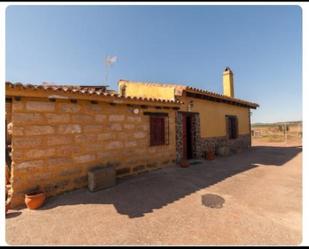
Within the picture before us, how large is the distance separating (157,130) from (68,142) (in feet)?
12.0

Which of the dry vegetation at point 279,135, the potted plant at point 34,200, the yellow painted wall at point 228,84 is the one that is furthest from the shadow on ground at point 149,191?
the dry vegetation at point 279,135

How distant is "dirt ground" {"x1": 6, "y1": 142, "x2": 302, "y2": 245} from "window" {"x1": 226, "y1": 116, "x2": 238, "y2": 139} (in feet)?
21.9

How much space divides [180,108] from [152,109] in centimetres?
189

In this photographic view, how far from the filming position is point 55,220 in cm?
355

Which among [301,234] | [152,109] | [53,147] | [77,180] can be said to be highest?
[152,109]

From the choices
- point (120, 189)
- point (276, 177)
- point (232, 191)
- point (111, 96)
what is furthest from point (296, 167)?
point (111, 96)

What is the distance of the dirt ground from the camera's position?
9.93ft

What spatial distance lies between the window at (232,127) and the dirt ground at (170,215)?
668 centimetres

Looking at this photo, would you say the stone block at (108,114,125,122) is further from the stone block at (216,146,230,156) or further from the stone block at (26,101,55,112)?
the stone block at (216,146,230,156)

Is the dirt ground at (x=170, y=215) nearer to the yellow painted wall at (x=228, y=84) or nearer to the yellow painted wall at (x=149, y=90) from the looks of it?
the yellow painted wall at (x=149, y=90)

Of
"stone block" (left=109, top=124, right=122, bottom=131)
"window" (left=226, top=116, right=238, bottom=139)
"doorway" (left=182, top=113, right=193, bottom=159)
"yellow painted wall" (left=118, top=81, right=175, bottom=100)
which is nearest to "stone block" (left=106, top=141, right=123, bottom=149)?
"stone block" (left=109, top=124, right=122, bottom=131)

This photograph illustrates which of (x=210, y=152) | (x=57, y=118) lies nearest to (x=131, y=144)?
(x=57, y=118)

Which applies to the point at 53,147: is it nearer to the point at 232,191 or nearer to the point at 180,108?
the point at 232,191

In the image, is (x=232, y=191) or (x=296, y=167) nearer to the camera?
(x=232, y=191)
